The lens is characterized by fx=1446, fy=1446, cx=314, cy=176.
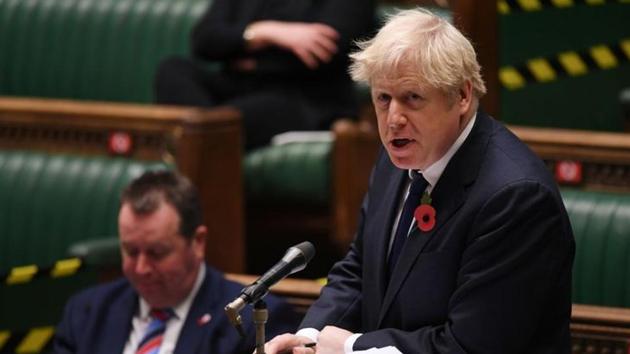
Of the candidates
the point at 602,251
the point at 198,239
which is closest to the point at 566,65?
the point at 602,251

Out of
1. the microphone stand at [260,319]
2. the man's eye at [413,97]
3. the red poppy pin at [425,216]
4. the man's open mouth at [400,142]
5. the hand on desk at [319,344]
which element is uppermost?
the man's eye at [413,97]

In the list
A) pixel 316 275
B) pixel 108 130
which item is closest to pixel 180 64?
pixel 108 130

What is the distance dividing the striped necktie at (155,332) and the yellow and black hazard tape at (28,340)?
459 mm

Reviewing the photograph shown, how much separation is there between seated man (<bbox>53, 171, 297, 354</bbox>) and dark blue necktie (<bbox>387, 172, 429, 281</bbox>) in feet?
2.14

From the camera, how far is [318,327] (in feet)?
6.00

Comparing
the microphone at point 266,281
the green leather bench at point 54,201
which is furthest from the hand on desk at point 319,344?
the green leather bench at point 54,201

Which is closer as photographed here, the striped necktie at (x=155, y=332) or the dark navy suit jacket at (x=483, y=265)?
the dark navy suit jacket at (x=483, y=265)

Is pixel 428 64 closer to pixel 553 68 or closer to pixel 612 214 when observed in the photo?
pixel 612 214

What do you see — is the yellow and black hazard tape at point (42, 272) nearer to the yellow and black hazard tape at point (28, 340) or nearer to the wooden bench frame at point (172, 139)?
the yellow and black hazard tape at point (28, 340)

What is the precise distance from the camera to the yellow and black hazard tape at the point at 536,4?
3.05m

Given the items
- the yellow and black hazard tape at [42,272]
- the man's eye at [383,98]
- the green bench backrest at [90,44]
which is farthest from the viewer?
Answer: the green bench backrest at [90,44]

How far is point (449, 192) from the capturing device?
1.70 m

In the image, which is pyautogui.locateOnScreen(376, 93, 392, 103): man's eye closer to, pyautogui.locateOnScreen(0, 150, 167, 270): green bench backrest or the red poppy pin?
the red poppy pin

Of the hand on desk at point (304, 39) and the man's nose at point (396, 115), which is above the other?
the man's nose at point (396, 115)
